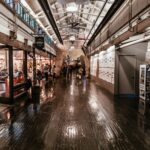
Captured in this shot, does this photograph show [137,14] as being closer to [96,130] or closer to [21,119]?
[96,130]

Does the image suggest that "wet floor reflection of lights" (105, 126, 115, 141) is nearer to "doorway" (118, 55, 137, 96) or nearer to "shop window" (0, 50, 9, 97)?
"shop window" (0, 50, 9, 97)

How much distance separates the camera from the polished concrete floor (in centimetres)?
387

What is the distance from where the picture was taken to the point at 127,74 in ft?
33.2

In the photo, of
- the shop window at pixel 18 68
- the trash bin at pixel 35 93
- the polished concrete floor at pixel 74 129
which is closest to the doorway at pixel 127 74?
the polished concrete floor at pixel 74 129

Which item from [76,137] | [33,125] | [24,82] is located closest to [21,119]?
[33,125]

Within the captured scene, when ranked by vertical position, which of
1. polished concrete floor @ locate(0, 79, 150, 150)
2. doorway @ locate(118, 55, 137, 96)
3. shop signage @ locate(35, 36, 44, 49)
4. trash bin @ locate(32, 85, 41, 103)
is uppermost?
shop signage @ locate(35, 36, 44, 49)

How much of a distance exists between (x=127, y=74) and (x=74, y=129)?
6049mm

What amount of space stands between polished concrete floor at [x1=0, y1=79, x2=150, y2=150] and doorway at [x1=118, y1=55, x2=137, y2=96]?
3.01 meters

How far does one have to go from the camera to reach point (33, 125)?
5.17 m

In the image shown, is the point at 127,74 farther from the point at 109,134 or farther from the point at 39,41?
the point at 109,134

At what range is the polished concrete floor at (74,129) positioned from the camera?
3.87 metres

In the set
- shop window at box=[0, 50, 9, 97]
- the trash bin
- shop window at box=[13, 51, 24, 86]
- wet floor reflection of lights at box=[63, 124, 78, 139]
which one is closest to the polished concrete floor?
wet floor reflection of lights at box=[63, 124, 78, 139]

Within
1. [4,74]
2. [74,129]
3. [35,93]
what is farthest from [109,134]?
[4,74]

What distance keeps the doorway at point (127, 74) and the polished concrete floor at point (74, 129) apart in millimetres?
3006
